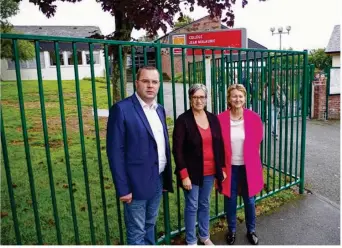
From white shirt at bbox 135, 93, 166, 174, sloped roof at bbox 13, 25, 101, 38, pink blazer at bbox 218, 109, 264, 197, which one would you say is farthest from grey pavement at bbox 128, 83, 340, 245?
sloped roof at bbox 13, 25, 101, 38

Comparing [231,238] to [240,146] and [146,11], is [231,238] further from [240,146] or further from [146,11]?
[146,11]

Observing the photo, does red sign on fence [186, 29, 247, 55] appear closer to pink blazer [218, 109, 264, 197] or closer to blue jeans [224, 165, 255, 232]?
pink blazer [218, 109, 264, 197]

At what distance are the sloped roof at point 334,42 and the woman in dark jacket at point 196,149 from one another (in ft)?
74.0

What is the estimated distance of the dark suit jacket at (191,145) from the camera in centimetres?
274

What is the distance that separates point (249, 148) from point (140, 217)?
1.29 m

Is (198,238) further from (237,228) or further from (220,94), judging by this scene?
(220,94)

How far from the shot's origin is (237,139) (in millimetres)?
3078

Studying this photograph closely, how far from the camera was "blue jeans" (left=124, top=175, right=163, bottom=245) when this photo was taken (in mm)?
2518

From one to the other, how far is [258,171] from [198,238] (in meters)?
1.01

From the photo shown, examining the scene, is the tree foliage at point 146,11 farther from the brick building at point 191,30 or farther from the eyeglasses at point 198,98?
the eyeglasses at point 198,98

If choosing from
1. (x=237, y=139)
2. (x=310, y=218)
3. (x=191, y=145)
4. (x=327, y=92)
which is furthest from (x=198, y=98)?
(x=327, y=92)

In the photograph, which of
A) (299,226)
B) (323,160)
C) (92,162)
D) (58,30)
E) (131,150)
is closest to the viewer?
(131,150)

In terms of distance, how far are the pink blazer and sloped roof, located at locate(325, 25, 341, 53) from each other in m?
22.1

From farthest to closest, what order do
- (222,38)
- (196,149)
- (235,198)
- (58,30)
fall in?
(58,30) < (222,38) < (235,198) < (196,149)
